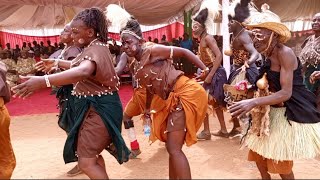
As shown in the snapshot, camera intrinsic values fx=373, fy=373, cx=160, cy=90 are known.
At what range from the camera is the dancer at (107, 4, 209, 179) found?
327 centimetres

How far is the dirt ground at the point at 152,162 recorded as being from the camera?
13.5 feet

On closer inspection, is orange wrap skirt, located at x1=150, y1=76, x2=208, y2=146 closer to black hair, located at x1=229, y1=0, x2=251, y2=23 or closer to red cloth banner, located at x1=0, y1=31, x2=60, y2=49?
black hair, located at x1=229, y1=0, x2=251, y2=23

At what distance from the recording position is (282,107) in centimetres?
305

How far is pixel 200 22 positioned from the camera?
206 inches

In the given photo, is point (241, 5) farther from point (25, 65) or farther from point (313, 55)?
point (25, 65)

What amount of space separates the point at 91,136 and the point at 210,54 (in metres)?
2.72

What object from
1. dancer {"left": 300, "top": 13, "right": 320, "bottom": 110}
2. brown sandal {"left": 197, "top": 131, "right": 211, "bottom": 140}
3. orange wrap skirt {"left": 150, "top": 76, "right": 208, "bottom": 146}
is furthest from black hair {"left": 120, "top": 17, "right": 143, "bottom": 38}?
dancer {"left": 300, "top": 13, "right": 320, "bottom": 110}

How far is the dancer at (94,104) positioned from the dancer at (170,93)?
15.7 inches

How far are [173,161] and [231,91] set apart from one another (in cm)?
77

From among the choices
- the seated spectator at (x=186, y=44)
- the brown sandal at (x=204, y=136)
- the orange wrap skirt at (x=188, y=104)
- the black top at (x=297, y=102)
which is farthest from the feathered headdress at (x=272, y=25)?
the seated spectator at (x=186, y=44)

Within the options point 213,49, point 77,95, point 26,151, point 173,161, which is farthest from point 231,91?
point 26,151

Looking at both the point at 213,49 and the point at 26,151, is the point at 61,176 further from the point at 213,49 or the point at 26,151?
the point at 213,49

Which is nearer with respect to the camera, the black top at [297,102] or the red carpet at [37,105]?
the black top at [297,102]

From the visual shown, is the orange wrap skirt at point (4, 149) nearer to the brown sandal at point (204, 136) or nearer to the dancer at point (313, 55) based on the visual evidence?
the brown sandal at point (204, 136)
